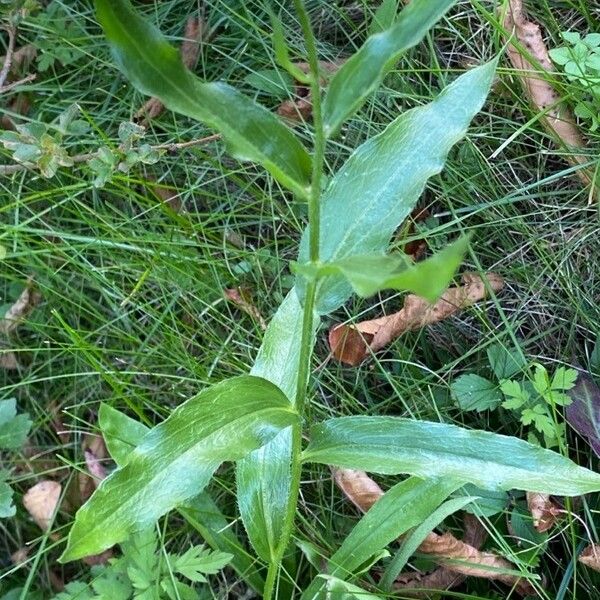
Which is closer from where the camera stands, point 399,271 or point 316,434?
point 399,271

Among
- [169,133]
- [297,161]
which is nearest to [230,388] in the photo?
[297,161]

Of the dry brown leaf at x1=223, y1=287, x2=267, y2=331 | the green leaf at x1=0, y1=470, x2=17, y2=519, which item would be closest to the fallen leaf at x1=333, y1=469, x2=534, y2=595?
the dry brown leaf at x1=223, y1=287, x2=267, y2=331

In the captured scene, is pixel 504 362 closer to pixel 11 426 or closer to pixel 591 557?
pixel 591 557

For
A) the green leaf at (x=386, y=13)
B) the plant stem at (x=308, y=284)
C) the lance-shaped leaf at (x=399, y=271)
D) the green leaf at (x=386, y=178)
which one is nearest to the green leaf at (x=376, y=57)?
the plant stem at (x=308, y=284)

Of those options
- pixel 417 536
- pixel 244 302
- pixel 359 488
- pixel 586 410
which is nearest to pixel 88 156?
pixel 244 302

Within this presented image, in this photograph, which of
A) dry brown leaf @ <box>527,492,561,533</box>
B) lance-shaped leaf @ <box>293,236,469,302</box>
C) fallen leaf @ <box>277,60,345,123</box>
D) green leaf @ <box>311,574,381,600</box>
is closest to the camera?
lance-shaped leaf @ <box>293,236,469,302</box>

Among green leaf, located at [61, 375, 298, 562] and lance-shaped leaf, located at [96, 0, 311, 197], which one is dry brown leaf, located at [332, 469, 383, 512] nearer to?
green leaf, located at [61, 375, 298, 562]

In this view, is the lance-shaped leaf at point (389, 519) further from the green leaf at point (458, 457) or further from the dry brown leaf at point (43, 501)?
the dry brown leaf at point (43, 501)
